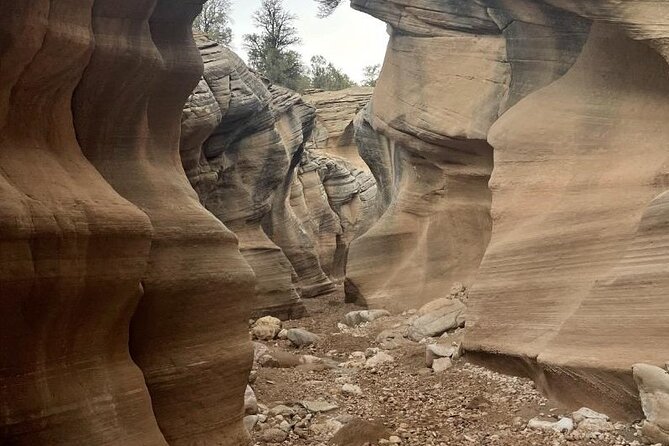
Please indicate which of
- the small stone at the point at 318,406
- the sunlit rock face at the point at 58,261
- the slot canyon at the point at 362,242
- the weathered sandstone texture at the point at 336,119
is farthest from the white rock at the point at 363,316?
the weathered sandstone texture at the point at 336,119

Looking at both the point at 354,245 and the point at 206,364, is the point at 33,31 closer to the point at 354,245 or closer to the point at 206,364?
the point at 206,364

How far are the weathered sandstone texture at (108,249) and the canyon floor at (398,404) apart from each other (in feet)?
5.79

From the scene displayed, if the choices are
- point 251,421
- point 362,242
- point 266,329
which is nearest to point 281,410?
point 251,421

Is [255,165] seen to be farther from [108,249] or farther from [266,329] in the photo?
[108,249]

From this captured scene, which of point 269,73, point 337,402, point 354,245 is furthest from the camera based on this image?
point 269,73

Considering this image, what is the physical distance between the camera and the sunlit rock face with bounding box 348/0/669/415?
7.64m

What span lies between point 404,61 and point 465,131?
7.45 ft

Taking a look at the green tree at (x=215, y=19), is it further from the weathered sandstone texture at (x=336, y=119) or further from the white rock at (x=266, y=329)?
the white rock at (x=266, y=329)

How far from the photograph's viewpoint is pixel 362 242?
16.5 m

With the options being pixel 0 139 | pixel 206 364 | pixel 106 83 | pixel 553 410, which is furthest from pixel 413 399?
pixel 0 139

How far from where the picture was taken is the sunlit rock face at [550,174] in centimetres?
764

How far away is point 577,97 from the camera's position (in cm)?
1020

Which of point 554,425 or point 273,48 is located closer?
point 554,425

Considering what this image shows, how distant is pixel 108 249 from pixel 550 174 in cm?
664
